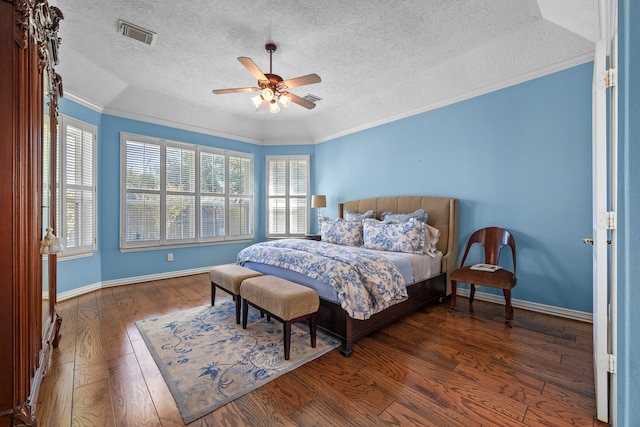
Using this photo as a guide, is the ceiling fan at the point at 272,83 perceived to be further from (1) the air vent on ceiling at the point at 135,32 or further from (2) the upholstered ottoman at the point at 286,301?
(2) the upholstered ottoman at the point at 286,301

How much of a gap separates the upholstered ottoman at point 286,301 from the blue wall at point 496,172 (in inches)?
101

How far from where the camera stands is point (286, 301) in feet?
7.07

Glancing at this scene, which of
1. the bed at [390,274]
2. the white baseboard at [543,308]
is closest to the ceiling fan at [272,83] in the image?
the bed at [390,274]

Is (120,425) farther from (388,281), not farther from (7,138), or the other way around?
(388,281)

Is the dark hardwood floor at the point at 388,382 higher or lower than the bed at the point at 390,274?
lower

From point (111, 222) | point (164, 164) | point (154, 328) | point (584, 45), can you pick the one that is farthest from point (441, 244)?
point (111, 222)

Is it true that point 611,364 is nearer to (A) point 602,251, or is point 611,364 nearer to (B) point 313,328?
(A) point 602,251

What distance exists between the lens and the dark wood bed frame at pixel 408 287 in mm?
2346

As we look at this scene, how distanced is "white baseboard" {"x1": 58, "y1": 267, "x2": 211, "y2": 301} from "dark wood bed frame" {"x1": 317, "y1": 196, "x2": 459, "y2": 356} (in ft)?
9.97

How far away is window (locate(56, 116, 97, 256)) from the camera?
348cm

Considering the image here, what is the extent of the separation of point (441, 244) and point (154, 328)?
11.8 ft

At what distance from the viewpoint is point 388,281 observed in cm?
256

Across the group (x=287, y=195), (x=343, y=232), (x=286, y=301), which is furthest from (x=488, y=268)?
(x=287, y=195)

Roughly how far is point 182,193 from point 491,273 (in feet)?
16.0
